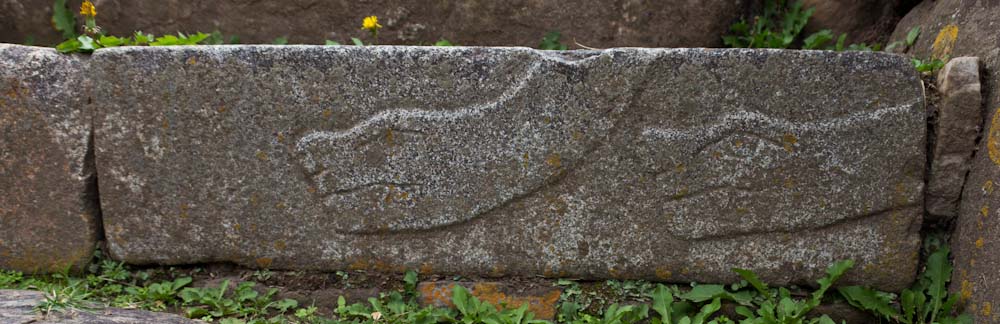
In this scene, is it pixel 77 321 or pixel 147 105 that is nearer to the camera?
pixel 77 321

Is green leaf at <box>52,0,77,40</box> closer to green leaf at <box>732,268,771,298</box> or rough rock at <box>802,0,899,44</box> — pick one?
green leaf at <box>732,268,771,298</box>

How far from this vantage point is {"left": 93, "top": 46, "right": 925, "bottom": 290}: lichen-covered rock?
1.95m

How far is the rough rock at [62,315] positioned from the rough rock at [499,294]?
697mm

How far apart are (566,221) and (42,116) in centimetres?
154

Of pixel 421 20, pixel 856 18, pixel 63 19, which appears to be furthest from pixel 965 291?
pixel 63 19

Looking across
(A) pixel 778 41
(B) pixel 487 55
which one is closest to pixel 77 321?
(B) pixel 487 55

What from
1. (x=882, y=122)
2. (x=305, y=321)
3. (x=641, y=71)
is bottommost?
(x=305, y=321)

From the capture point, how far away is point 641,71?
1940 millimetres

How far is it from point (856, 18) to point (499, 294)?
1694mm

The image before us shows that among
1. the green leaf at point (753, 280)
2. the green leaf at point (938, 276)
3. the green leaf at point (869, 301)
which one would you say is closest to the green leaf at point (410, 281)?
the green leaf at point (753, 280)

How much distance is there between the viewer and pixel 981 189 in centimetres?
194

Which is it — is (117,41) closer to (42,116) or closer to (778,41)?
(42,116)

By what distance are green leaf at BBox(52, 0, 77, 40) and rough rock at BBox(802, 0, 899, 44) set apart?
109 inches

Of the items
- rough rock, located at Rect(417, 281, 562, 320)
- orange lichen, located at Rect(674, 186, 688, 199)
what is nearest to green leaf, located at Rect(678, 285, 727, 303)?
orange lichen, located at Rect(674, 186, 688, 199)
